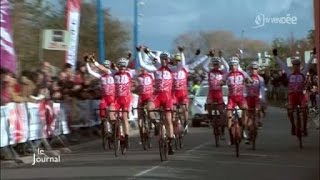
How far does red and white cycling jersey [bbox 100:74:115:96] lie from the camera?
53.1 feet

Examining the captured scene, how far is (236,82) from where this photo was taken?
634 inches

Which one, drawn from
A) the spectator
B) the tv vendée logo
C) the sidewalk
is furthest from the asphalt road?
the spectator

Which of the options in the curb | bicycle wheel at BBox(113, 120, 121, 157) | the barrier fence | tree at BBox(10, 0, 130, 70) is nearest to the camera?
the curb

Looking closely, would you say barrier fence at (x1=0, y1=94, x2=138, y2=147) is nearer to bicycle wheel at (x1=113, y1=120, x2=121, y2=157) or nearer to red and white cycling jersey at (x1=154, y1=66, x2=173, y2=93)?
bicycle wheel at (x1=113, y1=120, x2=121, y2=157)

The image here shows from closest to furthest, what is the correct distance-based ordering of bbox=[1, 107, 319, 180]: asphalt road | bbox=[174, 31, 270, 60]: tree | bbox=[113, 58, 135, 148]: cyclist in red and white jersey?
1. bbox=[1, 107, 319, 180]: asphalt road
2. bbox=[113, 58, 135, 148]: cyclist in red and white jersey
3. bbox=[174, 31, 270, 60]: tree

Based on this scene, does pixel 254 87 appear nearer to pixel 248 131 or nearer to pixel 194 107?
pixel 248 131

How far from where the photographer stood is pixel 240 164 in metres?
13.3

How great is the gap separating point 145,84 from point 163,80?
159 centimetres

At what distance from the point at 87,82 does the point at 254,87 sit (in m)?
5.51

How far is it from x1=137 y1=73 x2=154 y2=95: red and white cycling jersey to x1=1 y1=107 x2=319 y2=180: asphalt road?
148cm

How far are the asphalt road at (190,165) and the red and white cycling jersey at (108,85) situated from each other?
1472mm

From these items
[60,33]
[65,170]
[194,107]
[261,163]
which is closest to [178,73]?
[60,33]

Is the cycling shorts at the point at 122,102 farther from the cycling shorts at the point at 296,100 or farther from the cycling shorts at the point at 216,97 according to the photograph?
the cycling shorts at the point at 296,100

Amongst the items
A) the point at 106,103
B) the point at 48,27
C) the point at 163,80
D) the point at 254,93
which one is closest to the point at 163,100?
the point at 163,80
